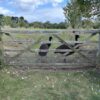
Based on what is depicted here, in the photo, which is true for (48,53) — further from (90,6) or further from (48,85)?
(90,6)

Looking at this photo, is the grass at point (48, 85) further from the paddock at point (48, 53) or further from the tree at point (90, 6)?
the tree at point (90, 6)

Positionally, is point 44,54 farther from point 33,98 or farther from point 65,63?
point 33,98

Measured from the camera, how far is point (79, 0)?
51.3 ft

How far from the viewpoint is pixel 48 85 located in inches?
373

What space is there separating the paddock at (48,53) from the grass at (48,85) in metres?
0.45

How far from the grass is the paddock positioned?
0.45 meters

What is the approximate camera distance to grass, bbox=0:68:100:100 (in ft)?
28.5

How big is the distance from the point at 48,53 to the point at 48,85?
2.45 metres

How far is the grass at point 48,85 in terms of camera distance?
8695 millimetres

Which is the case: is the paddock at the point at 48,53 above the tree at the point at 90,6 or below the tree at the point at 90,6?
below

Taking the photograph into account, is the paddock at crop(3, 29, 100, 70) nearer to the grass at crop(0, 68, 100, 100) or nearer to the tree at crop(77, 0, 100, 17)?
the grass at crop(0, 68, 100, 100)

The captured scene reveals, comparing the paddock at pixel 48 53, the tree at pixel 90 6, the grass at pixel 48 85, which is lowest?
the grass at pixel 48 85

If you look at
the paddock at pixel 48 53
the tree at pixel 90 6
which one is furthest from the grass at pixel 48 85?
the tree at pixel 90 6

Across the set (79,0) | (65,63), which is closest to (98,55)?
(65,63)
